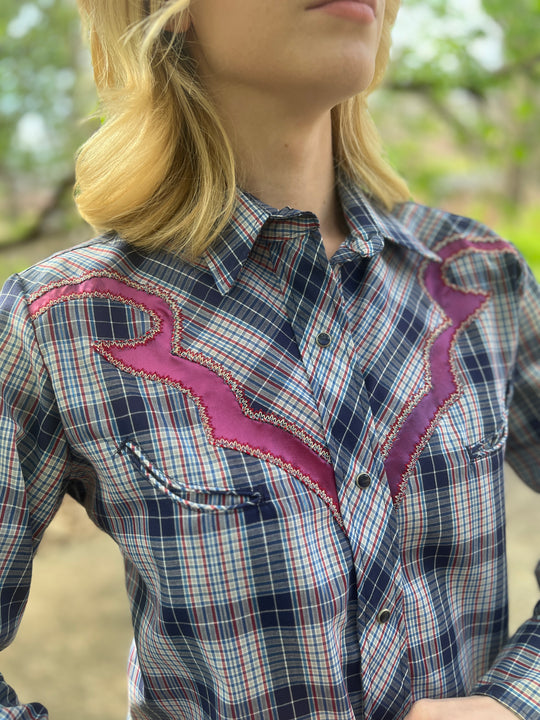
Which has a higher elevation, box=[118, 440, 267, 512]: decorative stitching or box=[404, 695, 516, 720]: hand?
box=[118, 440, 267, 512]: decorative stitching

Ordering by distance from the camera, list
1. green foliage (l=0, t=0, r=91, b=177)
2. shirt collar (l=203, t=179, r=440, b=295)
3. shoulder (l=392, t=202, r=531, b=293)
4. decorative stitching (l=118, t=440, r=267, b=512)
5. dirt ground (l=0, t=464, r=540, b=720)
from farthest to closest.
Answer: green foliage (l=0, t=0, r=91, b=177) → dirt ground (l=0, t=464, r=540, b=720) → shoulder (l=392, t=202, r=531, b=293) → shirt collar (l=203, t=179, r=440, b=295) → decorative stitching (l=118, t=440, r=267, b=512)

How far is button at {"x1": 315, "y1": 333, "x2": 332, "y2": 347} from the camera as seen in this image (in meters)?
1.08

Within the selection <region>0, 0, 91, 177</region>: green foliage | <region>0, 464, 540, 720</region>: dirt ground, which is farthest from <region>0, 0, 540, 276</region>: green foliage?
<region>0, 464, 540, 720</region>: dirt ground

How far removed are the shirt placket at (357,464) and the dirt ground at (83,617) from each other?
6.86ft

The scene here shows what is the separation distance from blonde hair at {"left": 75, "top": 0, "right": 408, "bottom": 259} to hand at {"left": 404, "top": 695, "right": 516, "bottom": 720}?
0.74m

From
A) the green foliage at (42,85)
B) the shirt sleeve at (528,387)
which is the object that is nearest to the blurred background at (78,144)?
the green foliage at (42,85)

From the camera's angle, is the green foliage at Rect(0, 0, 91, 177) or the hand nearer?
the hand

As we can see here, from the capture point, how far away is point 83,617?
3.30 metres

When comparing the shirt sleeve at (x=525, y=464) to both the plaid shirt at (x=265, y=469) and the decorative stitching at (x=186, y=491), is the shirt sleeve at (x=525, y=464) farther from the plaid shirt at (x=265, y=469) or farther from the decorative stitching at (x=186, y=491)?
the decorative stitching at (x=186, y=491)

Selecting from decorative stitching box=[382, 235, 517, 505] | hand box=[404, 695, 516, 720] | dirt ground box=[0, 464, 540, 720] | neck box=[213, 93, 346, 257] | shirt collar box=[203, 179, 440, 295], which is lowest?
dirt ground box=[0, 464, 540, 720]

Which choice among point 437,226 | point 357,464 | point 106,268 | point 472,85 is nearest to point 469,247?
point 437,226

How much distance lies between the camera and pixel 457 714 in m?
1.05

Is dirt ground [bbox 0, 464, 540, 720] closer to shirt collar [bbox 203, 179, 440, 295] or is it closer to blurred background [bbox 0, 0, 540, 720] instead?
blurred background [bbox 0, 0, 540, 720]

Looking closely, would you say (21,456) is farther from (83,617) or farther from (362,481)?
(83,617)
